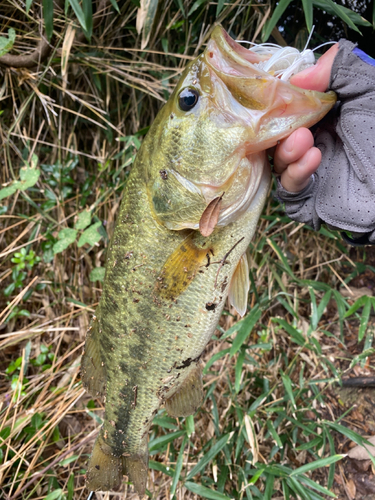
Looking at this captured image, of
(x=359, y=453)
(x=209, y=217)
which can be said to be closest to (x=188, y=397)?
(x=209, y=217)

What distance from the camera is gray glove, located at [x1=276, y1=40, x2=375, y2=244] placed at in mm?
1096

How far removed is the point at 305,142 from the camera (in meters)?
1.05

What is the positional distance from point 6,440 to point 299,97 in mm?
2464

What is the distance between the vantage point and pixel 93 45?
224 centimetres

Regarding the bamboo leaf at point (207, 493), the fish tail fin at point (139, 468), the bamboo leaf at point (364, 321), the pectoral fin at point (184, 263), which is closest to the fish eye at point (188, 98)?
the pectoral fin at point (184, 263)

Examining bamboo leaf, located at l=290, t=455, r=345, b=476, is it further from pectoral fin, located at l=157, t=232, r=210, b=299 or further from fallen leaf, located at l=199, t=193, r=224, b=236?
fallen leaf, located at l=199, t=193, r=224, b=236

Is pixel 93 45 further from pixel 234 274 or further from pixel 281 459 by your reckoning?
pixel 281 459

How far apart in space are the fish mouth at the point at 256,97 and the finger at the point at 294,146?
0.03 meters

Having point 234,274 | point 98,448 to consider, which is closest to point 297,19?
point 234,274

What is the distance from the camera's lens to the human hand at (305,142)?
1.05 metres

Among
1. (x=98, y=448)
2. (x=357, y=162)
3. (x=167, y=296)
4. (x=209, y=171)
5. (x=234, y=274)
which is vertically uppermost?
(x=357, y=162)

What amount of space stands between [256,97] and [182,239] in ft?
1.79

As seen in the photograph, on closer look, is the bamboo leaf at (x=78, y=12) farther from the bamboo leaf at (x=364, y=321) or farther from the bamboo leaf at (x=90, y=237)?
the bamboo leaf at (x=364, y=321)

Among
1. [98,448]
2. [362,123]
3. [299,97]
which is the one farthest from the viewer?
[98,448]
